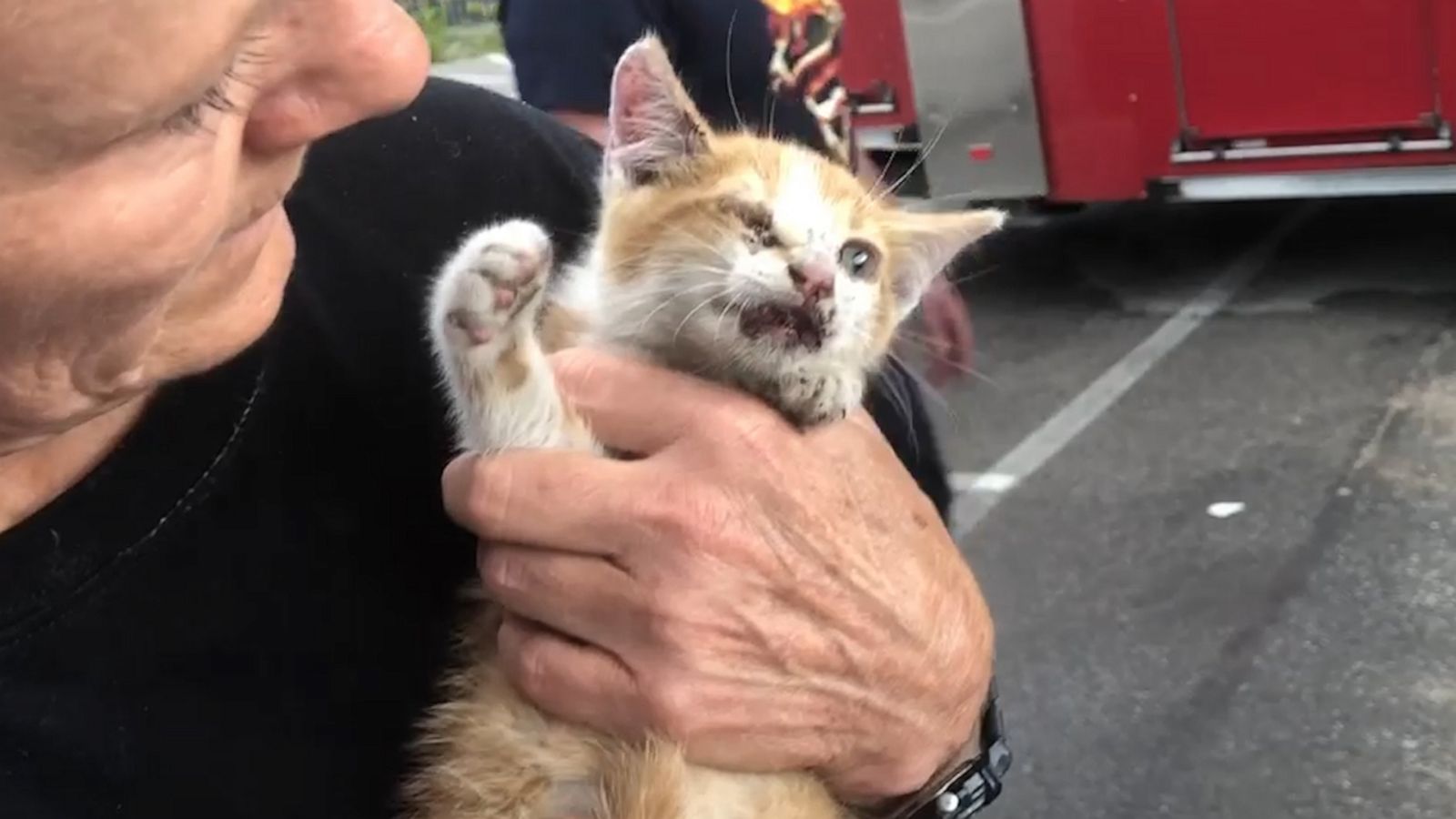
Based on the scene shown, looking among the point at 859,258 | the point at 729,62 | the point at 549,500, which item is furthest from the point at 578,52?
the point at 549,500

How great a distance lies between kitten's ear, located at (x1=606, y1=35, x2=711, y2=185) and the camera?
3.65 ft

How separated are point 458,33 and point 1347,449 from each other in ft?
6.32

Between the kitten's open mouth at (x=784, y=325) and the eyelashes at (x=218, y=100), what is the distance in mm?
466

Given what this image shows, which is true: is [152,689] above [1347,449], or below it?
above

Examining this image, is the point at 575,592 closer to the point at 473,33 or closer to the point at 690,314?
the point at 690,314

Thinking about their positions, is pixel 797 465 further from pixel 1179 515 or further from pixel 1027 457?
pixel 1027 457

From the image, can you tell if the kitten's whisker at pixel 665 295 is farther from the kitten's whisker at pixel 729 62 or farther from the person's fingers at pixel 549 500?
the kitten's whisker at pixel 729 62

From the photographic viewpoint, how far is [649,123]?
1.14 meters

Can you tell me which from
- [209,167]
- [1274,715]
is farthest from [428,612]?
[1274,715]

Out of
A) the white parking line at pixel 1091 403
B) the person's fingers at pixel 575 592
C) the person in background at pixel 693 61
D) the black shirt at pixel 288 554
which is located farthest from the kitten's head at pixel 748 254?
the white parking line at pixel 1091 403

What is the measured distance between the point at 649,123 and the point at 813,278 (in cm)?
21

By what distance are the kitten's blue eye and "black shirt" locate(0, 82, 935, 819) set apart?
241 millimetres

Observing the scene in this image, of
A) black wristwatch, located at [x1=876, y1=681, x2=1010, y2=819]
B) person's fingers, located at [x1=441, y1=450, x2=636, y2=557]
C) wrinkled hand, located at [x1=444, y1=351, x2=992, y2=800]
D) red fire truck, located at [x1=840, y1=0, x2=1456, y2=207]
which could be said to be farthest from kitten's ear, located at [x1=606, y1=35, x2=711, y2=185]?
red fire truck, located at [x1=840, y1=0, x2=1456, y2=207]

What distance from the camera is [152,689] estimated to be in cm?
72
